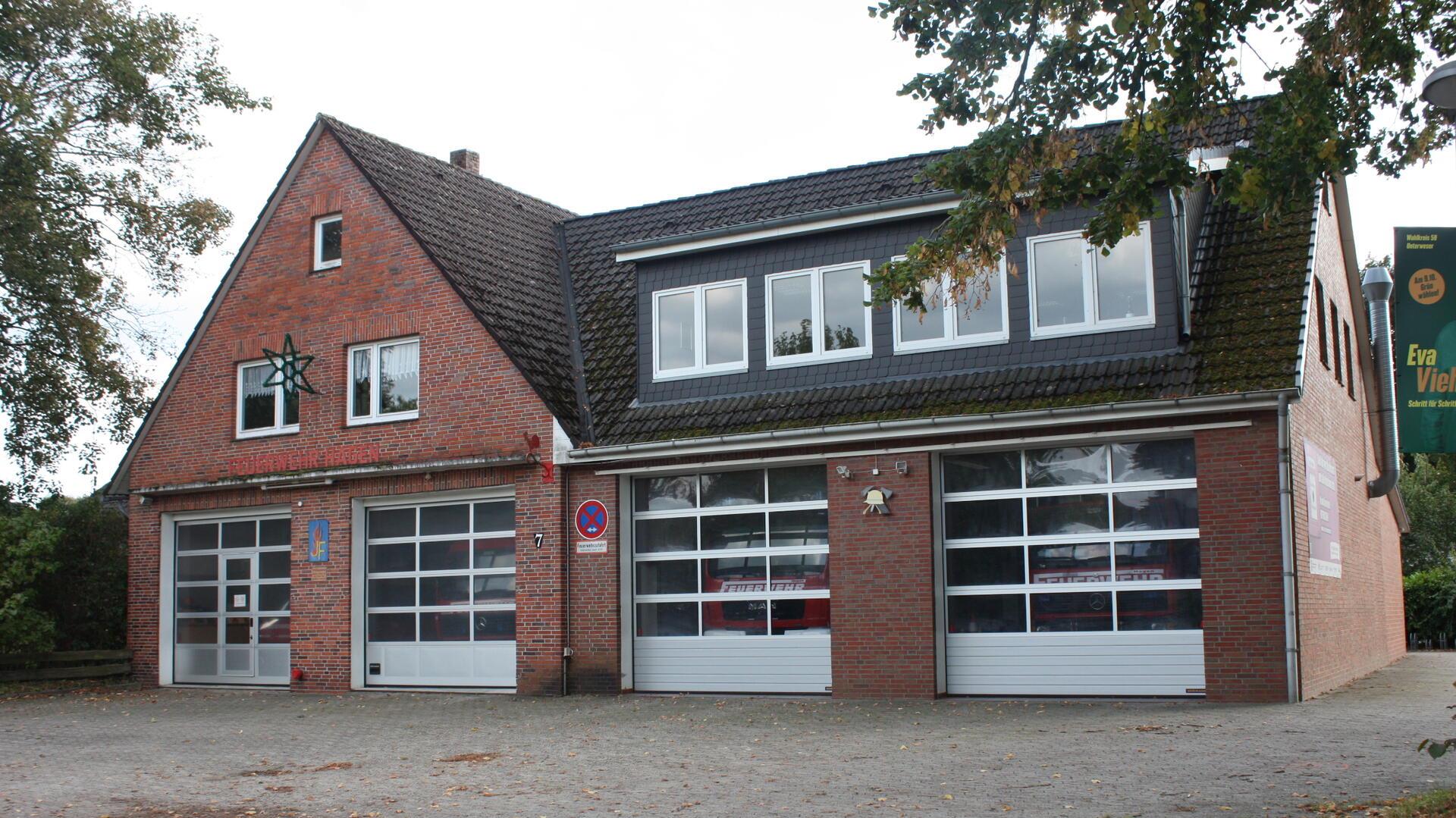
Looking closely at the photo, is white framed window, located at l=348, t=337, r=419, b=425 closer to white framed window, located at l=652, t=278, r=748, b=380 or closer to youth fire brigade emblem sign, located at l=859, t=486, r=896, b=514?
white framed window, located at l=652, t=278, r=748, b=380

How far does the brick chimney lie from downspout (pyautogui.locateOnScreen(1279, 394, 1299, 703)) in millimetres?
15891

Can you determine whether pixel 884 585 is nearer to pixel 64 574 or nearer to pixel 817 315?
pixel 817 315

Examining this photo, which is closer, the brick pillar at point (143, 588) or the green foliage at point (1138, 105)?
the green foliage at point (1138, 105)

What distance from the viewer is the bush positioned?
30.8 m

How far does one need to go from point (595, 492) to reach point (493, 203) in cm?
677

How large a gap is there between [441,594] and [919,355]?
25.2 feet

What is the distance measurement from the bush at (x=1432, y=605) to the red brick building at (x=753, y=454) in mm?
8763

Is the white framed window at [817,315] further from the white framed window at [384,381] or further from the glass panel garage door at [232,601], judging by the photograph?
the glass panel garage door at [232,601]

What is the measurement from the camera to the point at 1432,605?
102 ft

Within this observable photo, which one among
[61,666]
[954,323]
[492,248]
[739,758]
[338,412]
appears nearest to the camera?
[739,758]

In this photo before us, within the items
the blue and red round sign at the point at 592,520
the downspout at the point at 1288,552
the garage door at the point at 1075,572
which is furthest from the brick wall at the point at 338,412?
→ the downspout at the point at 1288,552

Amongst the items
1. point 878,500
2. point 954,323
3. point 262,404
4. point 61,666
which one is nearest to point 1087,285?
point 954,323

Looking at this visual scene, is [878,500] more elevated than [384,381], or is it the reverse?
[384,381]

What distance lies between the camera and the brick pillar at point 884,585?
1530 centimetres
